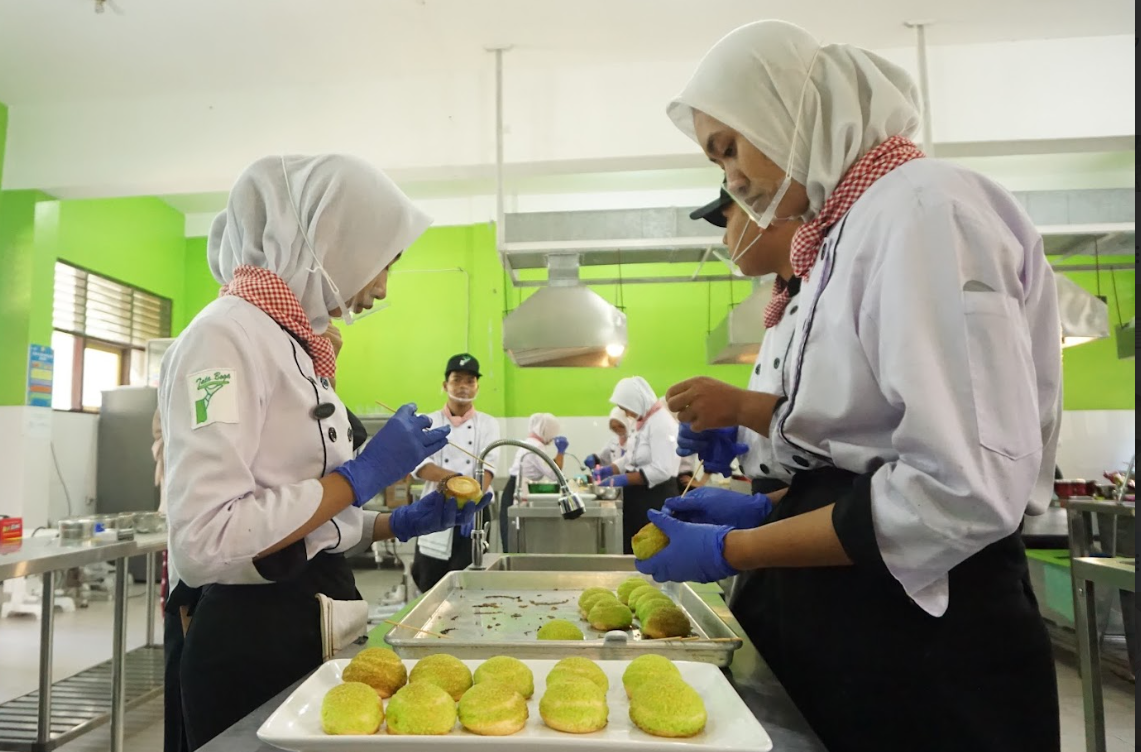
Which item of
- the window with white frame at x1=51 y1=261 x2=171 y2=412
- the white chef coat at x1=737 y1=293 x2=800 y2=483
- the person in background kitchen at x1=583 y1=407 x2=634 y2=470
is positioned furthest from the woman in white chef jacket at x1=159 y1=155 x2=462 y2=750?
the window with white frame at x1=51 y1=261 x2=171 y2=412

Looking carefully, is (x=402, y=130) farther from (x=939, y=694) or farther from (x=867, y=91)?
(x=939, y=694)

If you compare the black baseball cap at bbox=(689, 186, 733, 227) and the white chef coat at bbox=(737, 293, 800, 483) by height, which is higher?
the black baseball cap at bbox=(689, 186, 733, 227)

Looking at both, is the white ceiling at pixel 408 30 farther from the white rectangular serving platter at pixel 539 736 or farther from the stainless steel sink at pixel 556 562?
the white rectangular serving platter at pixel 539 736

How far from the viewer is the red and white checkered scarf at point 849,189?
1.08 m

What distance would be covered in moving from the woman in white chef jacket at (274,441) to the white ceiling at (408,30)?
2.72 metres

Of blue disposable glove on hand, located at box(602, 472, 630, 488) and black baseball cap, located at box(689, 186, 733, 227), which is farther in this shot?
blue disposable glove on hand, located at box(602, 472, 630, 488)

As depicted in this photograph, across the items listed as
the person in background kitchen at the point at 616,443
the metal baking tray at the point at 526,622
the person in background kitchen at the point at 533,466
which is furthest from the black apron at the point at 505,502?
the metal baking tray at the point at 526,622

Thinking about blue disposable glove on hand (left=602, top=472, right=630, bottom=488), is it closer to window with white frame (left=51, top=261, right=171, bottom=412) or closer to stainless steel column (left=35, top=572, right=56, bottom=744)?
stainless steel column (left=35, top=572, right=56, bottom=744)

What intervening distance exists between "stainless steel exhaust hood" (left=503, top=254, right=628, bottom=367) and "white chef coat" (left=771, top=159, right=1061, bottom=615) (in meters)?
3.25

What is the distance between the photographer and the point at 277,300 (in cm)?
135

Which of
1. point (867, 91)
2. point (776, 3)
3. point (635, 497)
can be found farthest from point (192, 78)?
point (867, 91)

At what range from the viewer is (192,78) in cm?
443

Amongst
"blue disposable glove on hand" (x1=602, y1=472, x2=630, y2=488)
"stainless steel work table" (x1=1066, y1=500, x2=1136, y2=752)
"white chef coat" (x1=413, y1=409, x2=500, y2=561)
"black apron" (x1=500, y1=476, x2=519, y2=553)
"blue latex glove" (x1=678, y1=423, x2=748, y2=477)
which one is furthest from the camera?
"black apron" (x1=500, y1=476, x2=519, y2=553)

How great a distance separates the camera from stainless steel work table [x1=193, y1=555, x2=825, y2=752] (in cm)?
83
